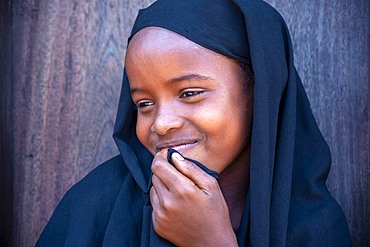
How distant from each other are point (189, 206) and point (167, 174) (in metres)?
0.10

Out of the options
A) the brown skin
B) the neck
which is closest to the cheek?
the brown skin

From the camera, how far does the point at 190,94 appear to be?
1701mm

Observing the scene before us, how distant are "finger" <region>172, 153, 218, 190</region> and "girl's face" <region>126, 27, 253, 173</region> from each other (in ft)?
0.20

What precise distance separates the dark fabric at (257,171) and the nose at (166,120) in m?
0.19

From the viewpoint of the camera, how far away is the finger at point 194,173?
1.64 m

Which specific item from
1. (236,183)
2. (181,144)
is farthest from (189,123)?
(236,183)

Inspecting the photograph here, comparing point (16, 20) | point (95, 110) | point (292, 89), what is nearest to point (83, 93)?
point (95, 110)

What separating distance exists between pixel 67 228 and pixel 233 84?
64cm

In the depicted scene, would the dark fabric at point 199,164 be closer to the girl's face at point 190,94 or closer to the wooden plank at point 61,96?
the girl's face at point 190,94

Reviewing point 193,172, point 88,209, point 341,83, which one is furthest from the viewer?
point 341,83

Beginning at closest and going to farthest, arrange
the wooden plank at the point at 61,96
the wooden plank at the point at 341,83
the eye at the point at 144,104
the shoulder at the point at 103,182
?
the eye at the point at 144,104, the shoulder at the point at 103,182, the wooden plank at the point at 341,83, the wooden plank at the point at 61,96

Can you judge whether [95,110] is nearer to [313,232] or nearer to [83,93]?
[83,93]

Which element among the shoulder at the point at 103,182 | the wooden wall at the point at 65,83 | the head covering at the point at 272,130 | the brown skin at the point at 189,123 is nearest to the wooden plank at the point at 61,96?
the wooden wall at the point at 65,83

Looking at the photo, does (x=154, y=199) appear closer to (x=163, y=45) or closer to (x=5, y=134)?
(x=163, y=45)
